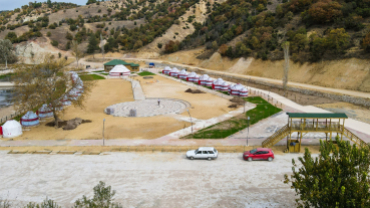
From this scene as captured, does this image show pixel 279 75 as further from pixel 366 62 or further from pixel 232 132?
pixel 232 132

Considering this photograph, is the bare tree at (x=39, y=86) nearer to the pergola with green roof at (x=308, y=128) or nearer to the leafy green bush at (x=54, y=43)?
the pergola with green roof at (x=308, y=128)

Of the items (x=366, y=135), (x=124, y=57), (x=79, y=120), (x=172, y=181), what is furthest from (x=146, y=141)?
(x=124, y=57)

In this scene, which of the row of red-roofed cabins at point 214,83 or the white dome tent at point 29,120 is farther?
the row of red-roofed cabins at point 214,83

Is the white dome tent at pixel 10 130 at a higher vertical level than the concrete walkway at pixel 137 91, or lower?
lower

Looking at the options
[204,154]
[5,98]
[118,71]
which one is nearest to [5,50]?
[118,71]

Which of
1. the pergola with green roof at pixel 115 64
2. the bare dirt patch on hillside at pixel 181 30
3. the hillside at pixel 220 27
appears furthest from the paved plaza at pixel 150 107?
the bare dirt patch on hillside at pixel 181 30

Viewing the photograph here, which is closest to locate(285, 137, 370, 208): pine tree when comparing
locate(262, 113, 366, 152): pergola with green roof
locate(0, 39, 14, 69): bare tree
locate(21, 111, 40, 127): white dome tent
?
locate(262, 113, 366, 152): pergola with green roof
